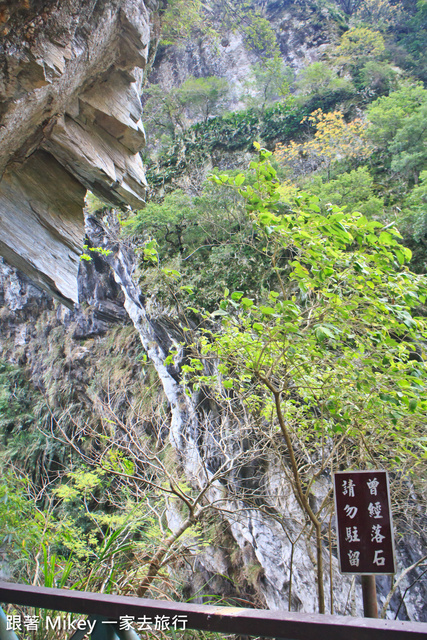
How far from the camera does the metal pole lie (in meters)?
1.34

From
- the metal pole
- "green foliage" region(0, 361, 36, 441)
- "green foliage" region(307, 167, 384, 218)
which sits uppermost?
"green foliage" region(307, 167, 384, 218)

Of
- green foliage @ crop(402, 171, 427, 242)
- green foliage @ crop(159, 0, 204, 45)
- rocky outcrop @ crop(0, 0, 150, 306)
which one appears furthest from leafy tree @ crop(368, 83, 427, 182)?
rocky outcrop @ crop(0, 0, 150, 306)

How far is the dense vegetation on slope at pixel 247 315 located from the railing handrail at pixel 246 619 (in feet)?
4.49

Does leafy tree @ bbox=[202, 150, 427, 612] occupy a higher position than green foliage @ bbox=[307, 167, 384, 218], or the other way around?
green foliage @ bbox=[307, 167, 384, 218]

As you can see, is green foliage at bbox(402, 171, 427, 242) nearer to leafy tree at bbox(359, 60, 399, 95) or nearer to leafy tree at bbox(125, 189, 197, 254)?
leafy tree at bbox(125, 189, 197, 254)

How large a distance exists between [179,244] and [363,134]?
5.06 meters

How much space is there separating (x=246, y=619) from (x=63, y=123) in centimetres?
335

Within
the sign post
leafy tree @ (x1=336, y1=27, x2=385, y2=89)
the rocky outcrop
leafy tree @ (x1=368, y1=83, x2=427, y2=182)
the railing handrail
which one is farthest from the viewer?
leafy tree @ (x1=336, y1=27, x2=385, y2=89)

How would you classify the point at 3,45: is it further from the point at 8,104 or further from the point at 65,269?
the point at 65,269

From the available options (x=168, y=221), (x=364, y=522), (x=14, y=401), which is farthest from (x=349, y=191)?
(x=14, y=401)

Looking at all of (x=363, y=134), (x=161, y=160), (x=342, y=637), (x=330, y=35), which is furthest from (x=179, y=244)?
(x=330, y=35)

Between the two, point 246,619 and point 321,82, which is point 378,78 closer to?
point 321,82

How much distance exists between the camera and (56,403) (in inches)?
405

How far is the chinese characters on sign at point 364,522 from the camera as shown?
1.47 metres
